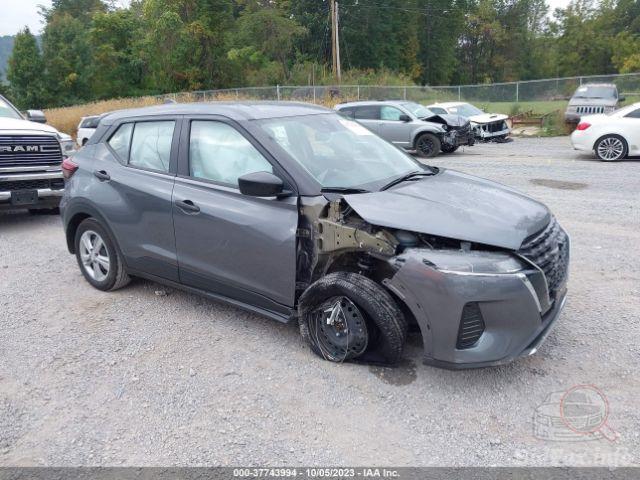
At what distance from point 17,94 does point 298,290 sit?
212 ft

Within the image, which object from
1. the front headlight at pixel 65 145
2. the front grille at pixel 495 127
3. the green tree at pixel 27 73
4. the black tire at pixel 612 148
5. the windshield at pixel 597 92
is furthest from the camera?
the green tree at pixel 27 73

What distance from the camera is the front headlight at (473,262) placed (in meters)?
3.01

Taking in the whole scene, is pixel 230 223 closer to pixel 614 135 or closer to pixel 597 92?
pixel 614 135

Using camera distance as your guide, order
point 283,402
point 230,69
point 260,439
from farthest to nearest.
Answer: point 230,69
point 283,402
point 260,439

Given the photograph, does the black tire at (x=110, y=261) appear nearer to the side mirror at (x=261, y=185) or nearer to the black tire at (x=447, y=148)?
the side mirror at (x=261, y=185)

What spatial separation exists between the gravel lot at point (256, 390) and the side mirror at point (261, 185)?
1161mm

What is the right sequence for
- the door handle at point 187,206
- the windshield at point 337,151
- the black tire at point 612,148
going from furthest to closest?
the black tire at point 612,148
the door handle at point 187,206
the windshield at point 337,151

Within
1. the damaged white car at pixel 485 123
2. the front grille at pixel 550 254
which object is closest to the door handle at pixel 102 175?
the front grille at pixel 550 254

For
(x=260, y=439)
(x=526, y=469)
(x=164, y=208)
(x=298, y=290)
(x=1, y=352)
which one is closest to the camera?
(x=526, y=469)

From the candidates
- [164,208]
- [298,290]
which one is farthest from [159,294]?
[298,290]

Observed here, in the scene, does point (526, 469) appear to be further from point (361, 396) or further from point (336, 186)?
point (336, 186)

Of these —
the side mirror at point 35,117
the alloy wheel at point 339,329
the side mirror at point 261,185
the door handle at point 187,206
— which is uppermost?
the side mirror at point 35,117

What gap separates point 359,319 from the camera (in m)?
3.42

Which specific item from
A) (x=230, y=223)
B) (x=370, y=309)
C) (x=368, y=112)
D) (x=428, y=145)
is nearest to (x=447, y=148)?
(x=428, y=145)
